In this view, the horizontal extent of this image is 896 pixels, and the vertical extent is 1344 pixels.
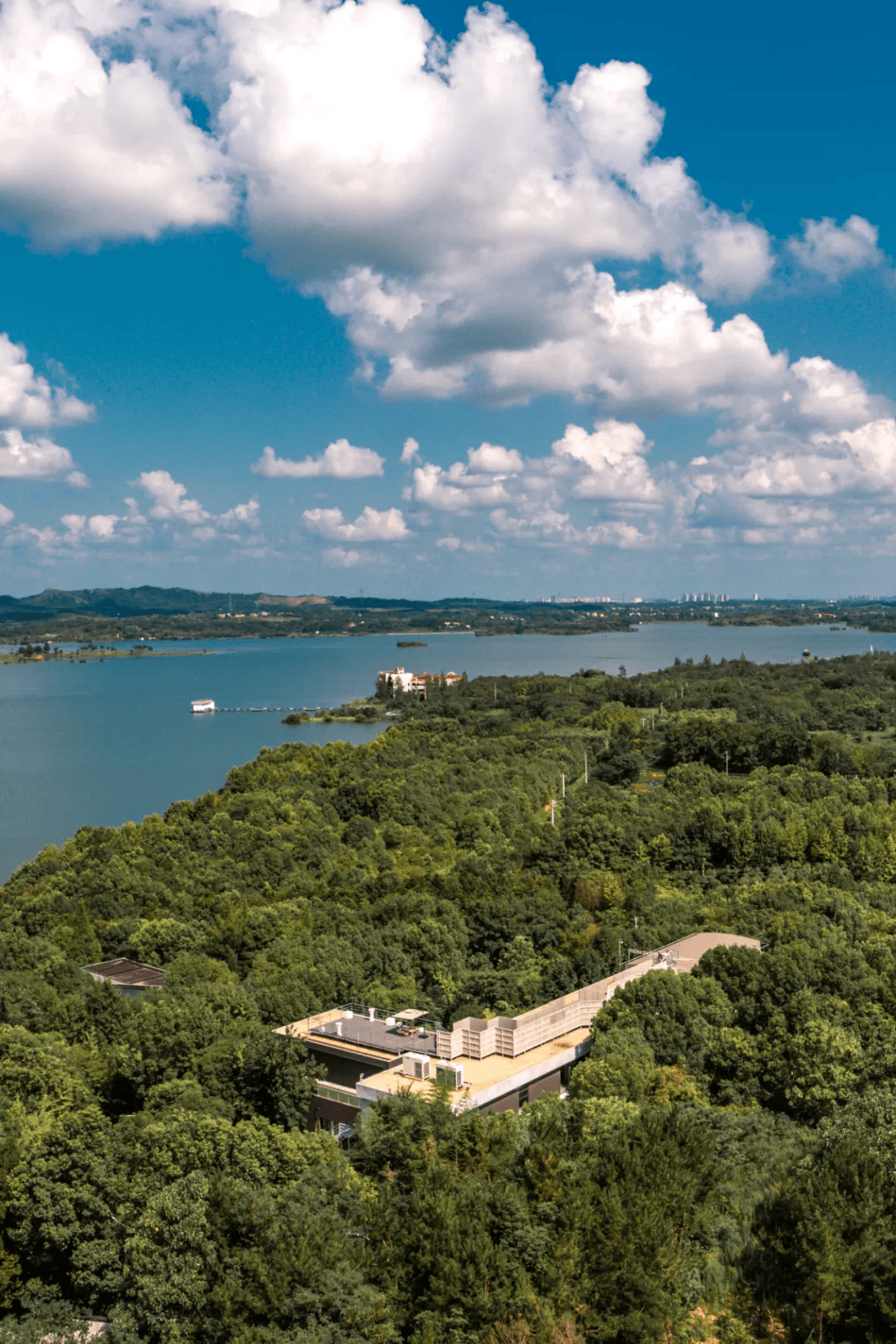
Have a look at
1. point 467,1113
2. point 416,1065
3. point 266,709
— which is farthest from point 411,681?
point 467,1113

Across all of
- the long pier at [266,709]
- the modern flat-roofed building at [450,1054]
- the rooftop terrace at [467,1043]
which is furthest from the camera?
the long pier at [266,709]

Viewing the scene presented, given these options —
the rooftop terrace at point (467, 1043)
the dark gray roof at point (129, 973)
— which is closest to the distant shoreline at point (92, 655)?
the dark gray roof at point (129, 973)

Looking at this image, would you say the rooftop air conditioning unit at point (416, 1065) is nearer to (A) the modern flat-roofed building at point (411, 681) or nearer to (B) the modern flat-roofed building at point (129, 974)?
(B) the modern flat-roofed building at point (129, 974)

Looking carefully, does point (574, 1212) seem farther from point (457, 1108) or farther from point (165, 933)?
point (165, 933)

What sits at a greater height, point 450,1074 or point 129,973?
point 450,1074

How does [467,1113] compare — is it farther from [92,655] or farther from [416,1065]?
[92,655]

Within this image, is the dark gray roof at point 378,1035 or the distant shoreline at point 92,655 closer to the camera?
the dark gray roof at point 378,1035

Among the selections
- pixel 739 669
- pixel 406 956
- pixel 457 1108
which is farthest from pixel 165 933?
pixel 739 669
